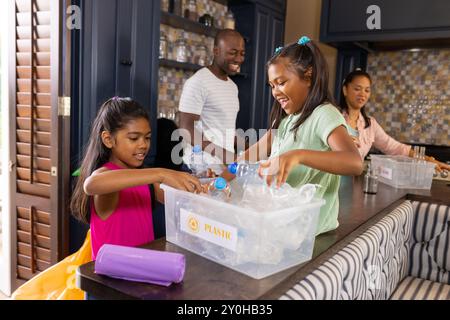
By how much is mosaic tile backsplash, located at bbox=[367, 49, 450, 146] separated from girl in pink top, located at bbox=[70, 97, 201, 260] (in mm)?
3281

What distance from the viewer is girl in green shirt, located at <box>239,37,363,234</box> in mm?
1029

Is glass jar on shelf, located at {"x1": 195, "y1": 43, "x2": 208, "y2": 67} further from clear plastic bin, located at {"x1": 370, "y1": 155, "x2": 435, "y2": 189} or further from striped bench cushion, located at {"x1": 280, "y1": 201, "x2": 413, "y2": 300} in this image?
striped bench cushion, located at {"x1": 280, "y1": 201, "x2": 413, "y2": 300}

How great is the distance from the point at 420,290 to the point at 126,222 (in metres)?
1.18

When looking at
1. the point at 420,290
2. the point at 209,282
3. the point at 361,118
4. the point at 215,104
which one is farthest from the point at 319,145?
the point at 361,118

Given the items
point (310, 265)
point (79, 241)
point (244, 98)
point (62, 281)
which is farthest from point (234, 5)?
point (310, 265)

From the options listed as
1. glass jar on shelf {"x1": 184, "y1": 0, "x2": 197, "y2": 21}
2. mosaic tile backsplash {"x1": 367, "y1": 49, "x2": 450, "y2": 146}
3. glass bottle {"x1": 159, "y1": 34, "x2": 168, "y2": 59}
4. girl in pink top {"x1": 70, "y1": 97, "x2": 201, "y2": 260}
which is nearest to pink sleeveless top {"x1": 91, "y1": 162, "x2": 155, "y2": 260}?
girl in pink top {"x1": 70, "y1": 97, "x2": 201, "y2": 260}

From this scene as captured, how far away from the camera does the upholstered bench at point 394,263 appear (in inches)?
37.5

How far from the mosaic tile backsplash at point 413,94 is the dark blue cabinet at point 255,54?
1.11 metres

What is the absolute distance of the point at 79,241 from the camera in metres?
2.45

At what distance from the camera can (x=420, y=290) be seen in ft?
5.62

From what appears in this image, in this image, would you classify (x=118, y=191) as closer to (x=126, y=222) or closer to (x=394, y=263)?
(x=126, y=222)

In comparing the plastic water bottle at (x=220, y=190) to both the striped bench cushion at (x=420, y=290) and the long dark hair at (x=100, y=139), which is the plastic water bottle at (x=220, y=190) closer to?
the long dark hair at (x=100, y=139)

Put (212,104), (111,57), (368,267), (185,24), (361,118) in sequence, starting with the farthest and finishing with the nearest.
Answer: (185,24), (361,118), (212,104), (111,57), (368,267)

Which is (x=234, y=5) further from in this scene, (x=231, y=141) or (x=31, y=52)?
(x=31, y=52)
